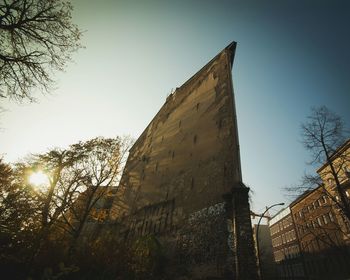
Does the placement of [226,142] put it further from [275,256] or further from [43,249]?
[275,256]

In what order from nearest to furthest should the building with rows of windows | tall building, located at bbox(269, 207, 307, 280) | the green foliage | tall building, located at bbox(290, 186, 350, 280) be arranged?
the green foliage → the building with rows of windows → tall building, located at bbox(290, 186, 350, 280) → tall building, located at bbox(269, 207, 307, 280)

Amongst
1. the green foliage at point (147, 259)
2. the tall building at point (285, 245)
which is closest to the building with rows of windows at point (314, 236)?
the tall building at point (285, 245)

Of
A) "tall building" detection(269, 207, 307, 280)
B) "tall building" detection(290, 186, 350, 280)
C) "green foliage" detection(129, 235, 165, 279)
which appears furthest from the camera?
"tall building" detection(269, 207, 307, 280)

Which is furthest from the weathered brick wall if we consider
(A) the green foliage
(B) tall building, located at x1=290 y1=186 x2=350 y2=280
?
(B) tall building, located at x1=290 y1=186 x2=350 y2=280

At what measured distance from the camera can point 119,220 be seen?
1962cm

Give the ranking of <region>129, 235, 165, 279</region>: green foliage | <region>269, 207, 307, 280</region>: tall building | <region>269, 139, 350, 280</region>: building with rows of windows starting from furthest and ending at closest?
<region>269, 207, 307, 280</region>: tall building, <region>269, 139, 350, 280</region>: building with rows of windows, <region>129, 235, 165, 279</region>: green foliage

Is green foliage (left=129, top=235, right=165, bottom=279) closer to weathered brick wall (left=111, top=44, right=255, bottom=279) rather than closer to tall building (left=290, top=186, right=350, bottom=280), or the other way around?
weathered brick wall (left=111, top=44, right=255, bottom=279)

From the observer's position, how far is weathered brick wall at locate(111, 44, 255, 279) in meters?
8.73

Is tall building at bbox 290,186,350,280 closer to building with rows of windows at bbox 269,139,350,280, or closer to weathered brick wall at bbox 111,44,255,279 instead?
building with rows of windows at bbox 269,139,350,280

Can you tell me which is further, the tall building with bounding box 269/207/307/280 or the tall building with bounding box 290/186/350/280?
the tall building with bounding box 269/207/307/280

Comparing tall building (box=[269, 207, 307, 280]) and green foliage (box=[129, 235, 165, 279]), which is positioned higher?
tall building (box=[269, 207, 307, 280])

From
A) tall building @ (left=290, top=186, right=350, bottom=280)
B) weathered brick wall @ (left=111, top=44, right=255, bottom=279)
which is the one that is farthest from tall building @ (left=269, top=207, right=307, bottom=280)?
weathered brick wall @ (left=111, top=44, right=255, bottom=279)

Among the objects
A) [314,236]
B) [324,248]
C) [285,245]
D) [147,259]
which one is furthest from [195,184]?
[285,245]

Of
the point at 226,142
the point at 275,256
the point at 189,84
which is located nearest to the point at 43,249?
the point at 226,142
